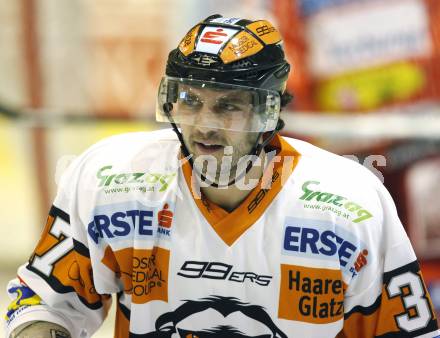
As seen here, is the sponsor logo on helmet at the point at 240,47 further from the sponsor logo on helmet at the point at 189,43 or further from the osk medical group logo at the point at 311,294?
the osk medical group logo at the point at 311,294

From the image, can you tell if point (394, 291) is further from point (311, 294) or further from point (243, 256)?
point (243, 256)

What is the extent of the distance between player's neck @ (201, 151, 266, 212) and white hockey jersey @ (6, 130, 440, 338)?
19mm

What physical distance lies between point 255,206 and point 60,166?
0.62m

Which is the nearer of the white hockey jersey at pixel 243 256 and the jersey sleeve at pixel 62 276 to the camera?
the white hockey jersey at pixel 243 256

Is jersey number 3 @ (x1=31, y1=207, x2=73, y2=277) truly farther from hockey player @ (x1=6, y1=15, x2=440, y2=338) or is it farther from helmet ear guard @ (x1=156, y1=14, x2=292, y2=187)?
helmet ear guard @ (x1=156, y1=14, x2=292, y2=187)

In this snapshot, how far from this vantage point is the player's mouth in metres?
1.91

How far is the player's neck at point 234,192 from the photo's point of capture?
1976 millimetres

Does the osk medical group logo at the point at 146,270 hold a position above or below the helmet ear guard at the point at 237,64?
below

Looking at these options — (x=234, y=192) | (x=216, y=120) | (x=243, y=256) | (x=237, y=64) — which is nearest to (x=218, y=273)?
(x=243, y=256)

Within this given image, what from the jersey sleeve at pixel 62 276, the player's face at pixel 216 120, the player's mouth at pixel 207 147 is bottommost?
the jersey sleeve at pixel 62 276

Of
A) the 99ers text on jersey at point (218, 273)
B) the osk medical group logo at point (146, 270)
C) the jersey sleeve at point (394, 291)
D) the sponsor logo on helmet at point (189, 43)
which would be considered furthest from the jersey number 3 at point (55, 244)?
the jersey sleeve at point (394, 291)

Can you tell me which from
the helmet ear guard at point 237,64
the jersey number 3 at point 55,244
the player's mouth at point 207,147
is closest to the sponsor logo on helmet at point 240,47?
the helmet ear guard at point 237,64

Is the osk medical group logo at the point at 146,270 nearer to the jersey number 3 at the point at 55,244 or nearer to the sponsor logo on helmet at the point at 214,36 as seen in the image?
the jersey number 3 at the point at 55,244

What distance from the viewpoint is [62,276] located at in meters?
2.06
